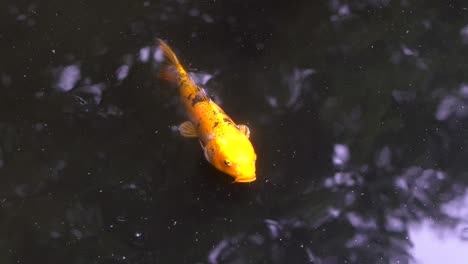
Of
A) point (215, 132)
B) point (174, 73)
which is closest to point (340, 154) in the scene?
point (215, 132)

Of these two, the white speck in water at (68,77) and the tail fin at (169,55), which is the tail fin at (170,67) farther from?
Result: the white speck in water at (68,77)

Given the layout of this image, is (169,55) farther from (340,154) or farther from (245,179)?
(340,154)

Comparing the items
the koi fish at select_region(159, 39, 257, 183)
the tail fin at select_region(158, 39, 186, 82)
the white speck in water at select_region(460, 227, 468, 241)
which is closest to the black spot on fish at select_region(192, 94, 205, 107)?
the koi fish at select_region(159, 39, 257, 183)

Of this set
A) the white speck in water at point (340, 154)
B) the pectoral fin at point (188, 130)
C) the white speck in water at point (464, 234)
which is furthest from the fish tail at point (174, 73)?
the white speck in water at point (464, 234)

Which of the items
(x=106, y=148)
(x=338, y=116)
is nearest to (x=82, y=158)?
(x=106, y=148)

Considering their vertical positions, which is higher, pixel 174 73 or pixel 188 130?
pixel 174 73
